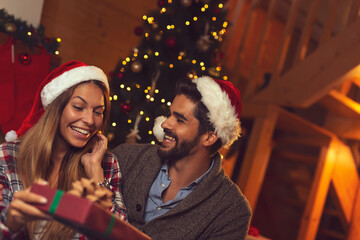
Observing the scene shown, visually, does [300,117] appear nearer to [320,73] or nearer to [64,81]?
[320,73]

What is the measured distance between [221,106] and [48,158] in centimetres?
82

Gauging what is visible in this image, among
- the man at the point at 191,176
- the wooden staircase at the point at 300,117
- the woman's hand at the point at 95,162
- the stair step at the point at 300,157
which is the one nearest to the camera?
the woman's hand at the point at 95,162

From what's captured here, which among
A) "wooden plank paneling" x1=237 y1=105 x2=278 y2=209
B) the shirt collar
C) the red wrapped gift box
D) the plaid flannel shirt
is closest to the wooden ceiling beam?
"wooden plank paneling" x1=237 y1=105 x2=278 y2=209

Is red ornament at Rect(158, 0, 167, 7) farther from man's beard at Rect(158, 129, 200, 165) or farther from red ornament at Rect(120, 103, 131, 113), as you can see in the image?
man's beard at Rect(158, 129, 200, 165)

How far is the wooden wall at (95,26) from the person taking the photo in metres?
3.42

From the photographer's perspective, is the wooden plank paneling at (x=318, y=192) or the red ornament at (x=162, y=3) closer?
the red ornament at (x=162, y=3)

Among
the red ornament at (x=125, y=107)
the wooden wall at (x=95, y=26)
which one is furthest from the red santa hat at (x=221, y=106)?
the wooden wall at (x=95, y=26)

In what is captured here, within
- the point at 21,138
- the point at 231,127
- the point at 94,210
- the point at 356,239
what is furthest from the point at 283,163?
the point at 94,210

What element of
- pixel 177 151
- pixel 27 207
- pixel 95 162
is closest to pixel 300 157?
pixel 177 151

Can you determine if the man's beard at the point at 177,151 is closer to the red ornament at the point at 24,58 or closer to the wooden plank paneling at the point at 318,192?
the red ornament at the point at 24,58

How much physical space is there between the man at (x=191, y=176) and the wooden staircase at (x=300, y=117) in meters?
1.49

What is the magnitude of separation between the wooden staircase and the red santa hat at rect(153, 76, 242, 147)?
1369 millimetres

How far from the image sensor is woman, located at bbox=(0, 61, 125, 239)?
162 cm

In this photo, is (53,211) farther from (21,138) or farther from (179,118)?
(179,118)
